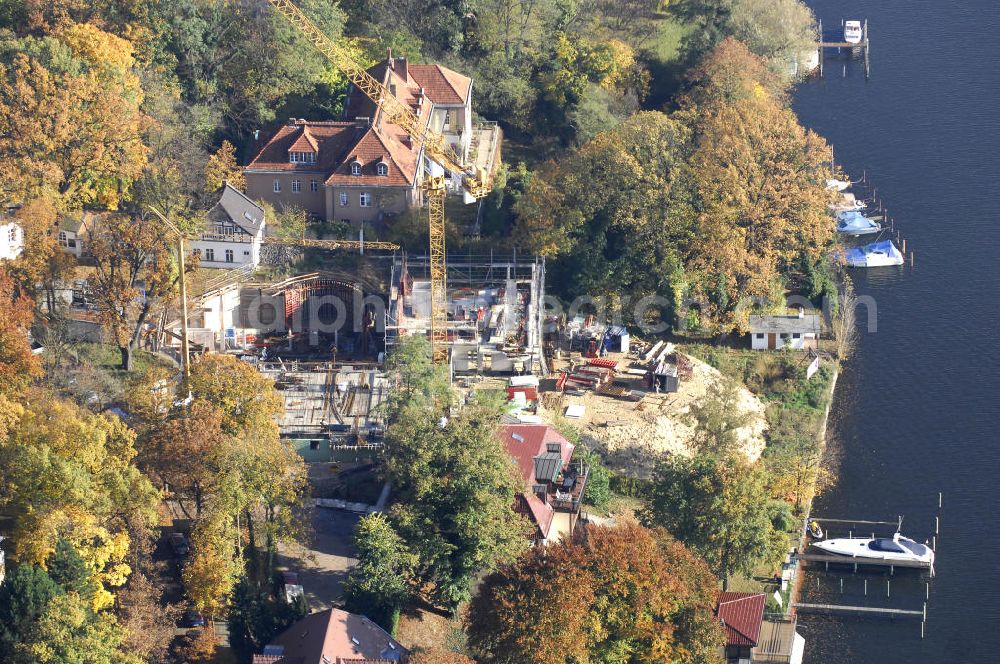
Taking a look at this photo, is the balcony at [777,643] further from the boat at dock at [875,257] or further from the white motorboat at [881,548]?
the boat at dock at [875,257]

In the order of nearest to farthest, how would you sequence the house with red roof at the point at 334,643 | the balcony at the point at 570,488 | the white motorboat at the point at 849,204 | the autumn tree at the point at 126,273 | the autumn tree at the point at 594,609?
the house with red roof at the point at 334,643
the autumn tree at the point at 594,609
the balcony at the point at 570,488
the autumn tree at the point at 126,273
the white motorboat at the point at 849,204

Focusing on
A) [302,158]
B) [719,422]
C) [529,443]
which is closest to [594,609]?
[529,443]

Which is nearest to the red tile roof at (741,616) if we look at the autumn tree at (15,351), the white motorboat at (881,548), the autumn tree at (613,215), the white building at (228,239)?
the white motorboat at (881,548)

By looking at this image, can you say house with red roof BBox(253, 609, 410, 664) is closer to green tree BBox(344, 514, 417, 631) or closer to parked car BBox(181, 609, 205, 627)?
green tree BBox(344, 514, 417, 631)

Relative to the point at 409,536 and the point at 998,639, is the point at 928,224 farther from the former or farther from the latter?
the point at 409,536

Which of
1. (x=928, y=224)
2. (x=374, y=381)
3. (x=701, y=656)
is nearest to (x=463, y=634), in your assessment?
(x=701, y=656)

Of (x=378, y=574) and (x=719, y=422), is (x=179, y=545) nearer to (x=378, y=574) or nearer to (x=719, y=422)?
(x=378, y=574)
